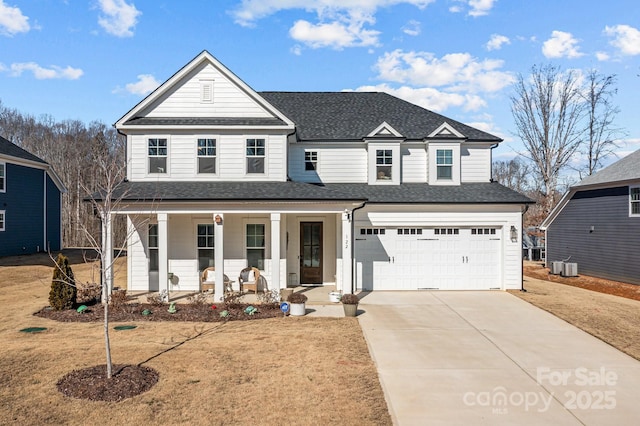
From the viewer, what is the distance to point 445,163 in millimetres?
17203

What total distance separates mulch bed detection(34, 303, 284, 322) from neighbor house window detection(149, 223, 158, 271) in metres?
2.98

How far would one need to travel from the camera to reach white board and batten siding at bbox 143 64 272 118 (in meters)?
15.5

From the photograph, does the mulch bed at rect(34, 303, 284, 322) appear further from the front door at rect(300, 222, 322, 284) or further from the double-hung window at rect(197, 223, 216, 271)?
the front door at rect(300, 222, 322, 284)

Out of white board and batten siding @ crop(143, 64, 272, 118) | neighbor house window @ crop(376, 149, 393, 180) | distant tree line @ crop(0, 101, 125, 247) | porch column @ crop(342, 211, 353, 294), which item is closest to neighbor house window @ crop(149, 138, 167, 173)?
white board and batten siding @ crop(143, 64, 272, 118)

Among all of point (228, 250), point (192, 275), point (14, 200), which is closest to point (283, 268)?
point (228, 250)

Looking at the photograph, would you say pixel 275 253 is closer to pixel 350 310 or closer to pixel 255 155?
pixel 350 310

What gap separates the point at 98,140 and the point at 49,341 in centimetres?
3682

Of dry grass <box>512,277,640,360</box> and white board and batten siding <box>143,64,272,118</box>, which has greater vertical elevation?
white board and batten siding <box>143,64,272,118</box>

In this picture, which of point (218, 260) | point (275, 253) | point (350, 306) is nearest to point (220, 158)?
point (218, 260)

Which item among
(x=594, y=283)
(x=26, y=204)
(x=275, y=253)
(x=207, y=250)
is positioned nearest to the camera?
(x=275, y=253)

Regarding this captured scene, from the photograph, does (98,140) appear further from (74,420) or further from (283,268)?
(74,420)

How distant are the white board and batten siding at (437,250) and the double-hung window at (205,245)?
5784 mm

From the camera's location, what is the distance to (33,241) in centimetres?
2672

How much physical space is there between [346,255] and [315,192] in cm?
253
